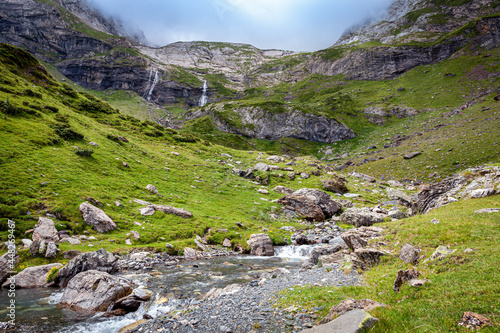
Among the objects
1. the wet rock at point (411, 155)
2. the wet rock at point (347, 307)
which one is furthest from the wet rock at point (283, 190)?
the wet rock at point (411, 155)

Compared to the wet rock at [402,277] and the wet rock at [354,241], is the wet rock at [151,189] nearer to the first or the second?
the wet rock at [354,241]

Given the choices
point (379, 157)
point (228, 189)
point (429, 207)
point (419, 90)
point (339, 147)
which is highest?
point (419, 90)

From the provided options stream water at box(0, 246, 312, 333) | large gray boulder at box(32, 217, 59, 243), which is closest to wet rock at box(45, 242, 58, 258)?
large gray boulder at box(32, 217, 59, 243)

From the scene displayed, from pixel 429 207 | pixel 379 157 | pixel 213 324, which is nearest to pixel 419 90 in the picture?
pixel 379 157

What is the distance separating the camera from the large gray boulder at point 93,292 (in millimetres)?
13156

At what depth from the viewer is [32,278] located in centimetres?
1595

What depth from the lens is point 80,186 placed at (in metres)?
27.5

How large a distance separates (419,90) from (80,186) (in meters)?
202

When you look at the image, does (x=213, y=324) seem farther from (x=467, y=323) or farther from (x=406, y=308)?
(x=467, y=323)

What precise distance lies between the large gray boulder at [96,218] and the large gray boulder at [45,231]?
3.08m

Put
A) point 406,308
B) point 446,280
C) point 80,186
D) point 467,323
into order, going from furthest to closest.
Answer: point 80,186 < point 446,280 < point 406,308 < point 467,323

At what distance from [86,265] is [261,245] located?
1903 centimetres

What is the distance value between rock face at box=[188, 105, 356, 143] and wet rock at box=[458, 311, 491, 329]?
153315 mm

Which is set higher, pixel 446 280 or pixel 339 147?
pixel 339 147
